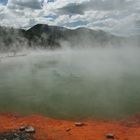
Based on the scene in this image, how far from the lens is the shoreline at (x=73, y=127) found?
1265cm

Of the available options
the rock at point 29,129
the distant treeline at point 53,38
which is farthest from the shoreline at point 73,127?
the distant treeline at point 53,38

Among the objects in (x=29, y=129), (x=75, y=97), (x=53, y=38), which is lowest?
(x=29, y=129)

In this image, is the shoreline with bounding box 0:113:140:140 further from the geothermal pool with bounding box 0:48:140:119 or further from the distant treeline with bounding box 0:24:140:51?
the distant treeline with bounding box 0:24:140:51

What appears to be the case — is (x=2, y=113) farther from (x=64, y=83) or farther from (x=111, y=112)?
(x=64, y=83)

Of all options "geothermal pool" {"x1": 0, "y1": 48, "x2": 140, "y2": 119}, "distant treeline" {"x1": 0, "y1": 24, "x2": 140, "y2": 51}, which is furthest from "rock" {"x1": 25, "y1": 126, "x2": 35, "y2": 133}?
"distant treeline" {"x1": 0, "y1": 24, "x2": 140, "y2": 51}

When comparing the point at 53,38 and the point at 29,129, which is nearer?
the point at 29,129

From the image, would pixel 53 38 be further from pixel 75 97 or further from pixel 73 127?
pixel 73 127

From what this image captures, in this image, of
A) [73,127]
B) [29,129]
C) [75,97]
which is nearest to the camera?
[29,129]

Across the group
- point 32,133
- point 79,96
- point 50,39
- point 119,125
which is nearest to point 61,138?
point 32,133

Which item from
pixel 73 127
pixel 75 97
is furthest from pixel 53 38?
pixel 73 127

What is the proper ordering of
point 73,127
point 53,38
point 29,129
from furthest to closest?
1. point 53,38
2. point 73,127
3. point 29,129

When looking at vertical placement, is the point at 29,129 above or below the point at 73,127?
above

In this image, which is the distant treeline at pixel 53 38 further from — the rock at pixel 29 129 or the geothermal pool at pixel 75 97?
the rock at pixel 29 129

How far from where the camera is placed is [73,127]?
13891 mm
